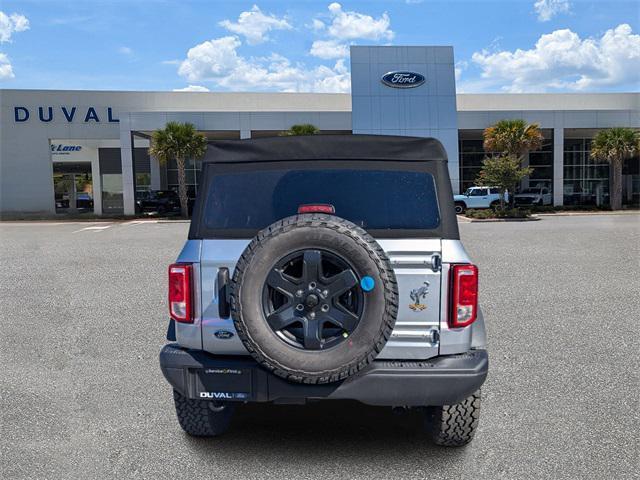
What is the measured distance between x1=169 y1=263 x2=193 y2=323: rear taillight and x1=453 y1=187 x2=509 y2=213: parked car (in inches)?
1258

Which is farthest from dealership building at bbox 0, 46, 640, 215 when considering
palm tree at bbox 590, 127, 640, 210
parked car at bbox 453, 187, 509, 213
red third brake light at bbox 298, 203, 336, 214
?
red third brake light at bbox 298, 203, 336, 214

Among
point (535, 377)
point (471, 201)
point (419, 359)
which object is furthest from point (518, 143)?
point (419, 359)

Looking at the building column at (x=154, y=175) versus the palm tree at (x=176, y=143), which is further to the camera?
the building column at (x=154, y=175)

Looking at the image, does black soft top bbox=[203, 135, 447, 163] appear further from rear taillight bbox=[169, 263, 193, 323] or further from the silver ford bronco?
rear taillight bbox=[169, 263, 193, 323]

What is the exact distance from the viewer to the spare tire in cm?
294

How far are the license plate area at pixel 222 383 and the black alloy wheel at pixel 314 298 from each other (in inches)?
16.2

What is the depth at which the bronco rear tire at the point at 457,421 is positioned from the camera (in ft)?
11.7

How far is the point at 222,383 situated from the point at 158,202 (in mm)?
34493

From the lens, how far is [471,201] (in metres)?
34.1

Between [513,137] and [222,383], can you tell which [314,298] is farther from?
[513,137]

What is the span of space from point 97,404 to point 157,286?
217 inches

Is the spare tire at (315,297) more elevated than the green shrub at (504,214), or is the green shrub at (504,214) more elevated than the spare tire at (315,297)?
the spare tire at (315,297)

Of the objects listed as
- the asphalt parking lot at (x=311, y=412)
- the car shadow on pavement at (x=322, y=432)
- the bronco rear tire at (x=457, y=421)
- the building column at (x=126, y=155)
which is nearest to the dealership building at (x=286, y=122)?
the building column at (x=126, y=155)

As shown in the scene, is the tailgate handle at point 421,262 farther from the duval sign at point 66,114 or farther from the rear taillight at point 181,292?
the duval sign at point 66,114
